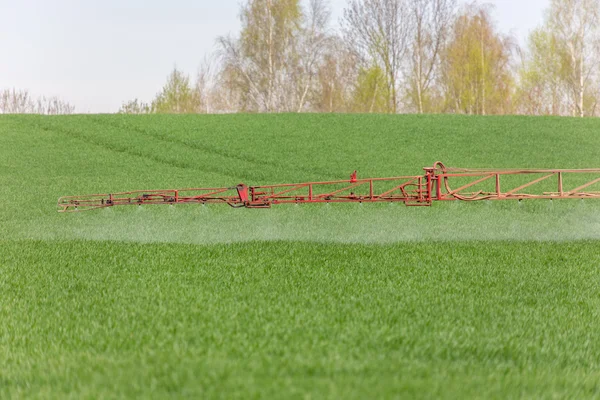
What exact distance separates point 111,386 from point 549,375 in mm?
3421

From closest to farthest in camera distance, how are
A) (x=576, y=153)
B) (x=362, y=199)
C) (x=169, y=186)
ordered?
(x=362, y=199) → (x=169, y=186) → (x=576, y=153)

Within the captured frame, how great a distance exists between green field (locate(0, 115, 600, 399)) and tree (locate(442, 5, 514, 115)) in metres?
30.7

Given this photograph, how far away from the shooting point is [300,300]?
723 centimetres

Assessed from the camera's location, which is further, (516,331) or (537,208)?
(537,208)

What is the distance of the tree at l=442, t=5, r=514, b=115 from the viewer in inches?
2003

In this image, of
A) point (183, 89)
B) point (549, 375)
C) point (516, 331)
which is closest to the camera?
point (549, 375)

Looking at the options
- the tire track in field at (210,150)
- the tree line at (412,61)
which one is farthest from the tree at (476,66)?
the tire track in field at (210,150)

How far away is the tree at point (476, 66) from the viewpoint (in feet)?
167

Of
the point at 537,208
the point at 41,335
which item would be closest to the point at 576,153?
the point at 537,208

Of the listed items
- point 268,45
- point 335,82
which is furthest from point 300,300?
point 335,82

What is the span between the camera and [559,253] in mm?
11547

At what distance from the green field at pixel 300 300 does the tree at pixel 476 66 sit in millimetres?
30732

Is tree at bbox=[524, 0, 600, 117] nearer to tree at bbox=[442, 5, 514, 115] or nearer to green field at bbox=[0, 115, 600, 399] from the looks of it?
tree at bbox=[442, 5, 514, 115]

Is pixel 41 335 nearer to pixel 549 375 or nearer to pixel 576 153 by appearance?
pixel 549 375
